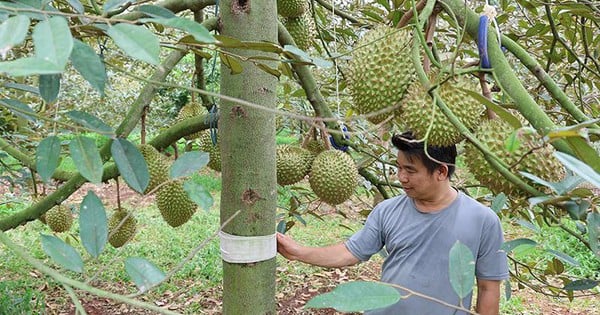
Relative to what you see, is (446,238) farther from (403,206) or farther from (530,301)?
(530,301)

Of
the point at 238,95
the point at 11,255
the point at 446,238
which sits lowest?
the point at 11,255

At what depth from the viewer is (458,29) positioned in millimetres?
611

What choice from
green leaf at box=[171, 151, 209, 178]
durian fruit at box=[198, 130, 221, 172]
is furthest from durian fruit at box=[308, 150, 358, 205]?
green leaf at box=[171, 151, 209, 178]

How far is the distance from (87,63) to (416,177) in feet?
3.03

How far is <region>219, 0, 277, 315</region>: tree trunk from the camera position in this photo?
90 centimetres

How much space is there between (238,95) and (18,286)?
2.77m

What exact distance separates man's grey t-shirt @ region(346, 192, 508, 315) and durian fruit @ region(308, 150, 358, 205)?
0.61ft

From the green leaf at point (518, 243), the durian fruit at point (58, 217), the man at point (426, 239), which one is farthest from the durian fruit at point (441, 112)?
the durian fruit at point (58, 217)

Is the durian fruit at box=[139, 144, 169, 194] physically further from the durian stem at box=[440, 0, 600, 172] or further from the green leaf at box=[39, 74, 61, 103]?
the durian stem at box=[440, 0, 600, 172]

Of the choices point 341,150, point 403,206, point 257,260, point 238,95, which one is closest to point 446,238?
point 403,206

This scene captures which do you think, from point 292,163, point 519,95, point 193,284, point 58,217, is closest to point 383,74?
point 519,95

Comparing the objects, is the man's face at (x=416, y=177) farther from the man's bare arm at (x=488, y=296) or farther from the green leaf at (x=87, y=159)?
the green leaf at (x=87, y=159)

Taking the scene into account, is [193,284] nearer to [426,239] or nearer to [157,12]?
[426,239]

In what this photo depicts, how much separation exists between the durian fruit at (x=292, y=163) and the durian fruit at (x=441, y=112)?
2.00ft
